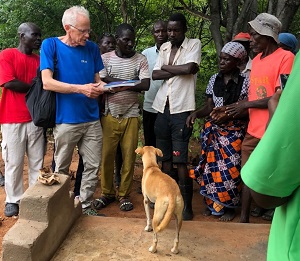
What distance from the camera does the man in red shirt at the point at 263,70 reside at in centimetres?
366

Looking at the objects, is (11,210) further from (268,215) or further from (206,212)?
(268,215)

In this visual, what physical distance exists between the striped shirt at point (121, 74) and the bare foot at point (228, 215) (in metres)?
1.71

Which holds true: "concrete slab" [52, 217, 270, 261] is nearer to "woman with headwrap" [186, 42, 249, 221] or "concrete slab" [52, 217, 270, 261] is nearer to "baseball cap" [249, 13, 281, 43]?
"woman with headwrap" [186, 42, 249, 221]

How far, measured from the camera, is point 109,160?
16.0 feet

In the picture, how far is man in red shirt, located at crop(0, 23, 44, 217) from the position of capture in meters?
4.31

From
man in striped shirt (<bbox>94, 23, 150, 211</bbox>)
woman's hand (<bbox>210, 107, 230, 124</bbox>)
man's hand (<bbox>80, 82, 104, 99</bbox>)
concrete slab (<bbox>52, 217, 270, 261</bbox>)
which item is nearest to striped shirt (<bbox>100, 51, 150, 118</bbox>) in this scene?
man in striped shirt (<bbox>94, 23, 150, 211</bbox>)

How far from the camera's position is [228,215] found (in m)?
4.64

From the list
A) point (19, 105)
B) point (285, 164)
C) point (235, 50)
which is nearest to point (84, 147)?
point (19, 105)

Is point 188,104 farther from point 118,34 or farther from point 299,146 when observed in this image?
point 299,146

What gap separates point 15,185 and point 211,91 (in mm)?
2613

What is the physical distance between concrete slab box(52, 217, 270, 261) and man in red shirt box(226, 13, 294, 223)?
1.06 m

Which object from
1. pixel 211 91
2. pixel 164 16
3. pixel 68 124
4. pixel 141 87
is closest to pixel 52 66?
pixel 68 124

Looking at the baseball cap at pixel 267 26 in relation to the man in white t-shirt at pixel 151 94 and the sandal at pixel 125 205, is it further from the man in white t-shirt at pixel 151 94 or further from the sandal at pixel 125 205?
the sandal at pixel 125 205

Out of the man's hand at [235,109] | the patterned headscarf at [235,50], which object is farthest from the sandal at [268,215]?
the patterned headscarf at [235,50]
